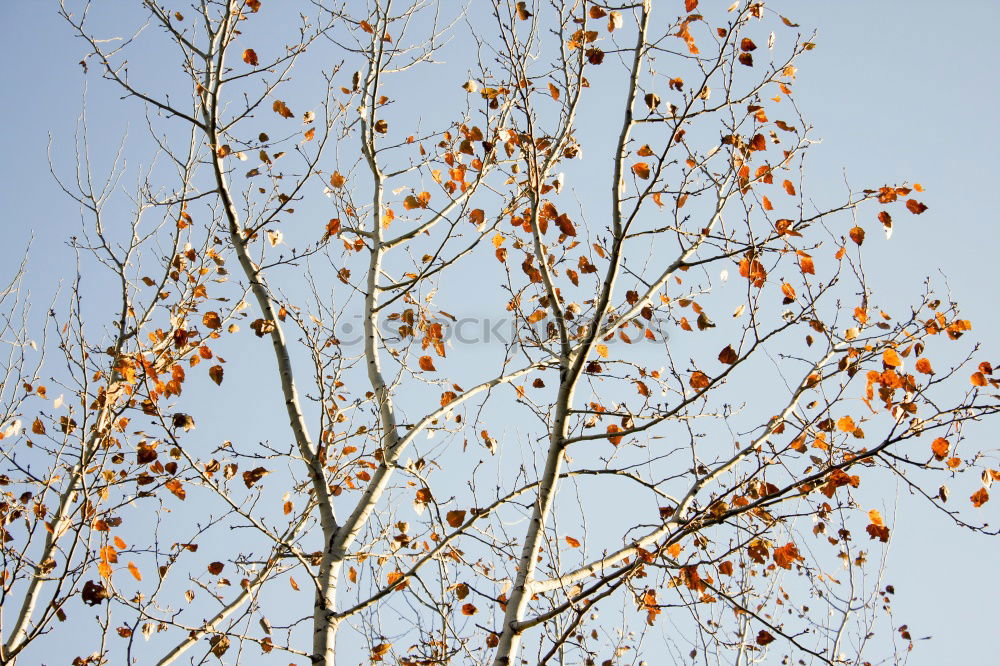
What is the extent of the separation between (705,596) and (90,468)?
3.75 m

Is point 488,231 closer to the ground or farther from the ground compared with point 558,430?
farther from the ground

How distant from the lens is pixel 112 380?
5035 millimetres

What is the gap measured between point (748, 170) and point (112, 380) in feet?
13.9

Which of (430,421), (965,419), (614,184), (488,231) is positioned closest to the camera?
(965,419)

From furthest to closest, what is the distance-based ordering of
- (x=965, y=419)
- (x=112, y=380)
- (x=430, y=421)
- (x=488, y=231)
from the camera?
1. (x=112, y=380)
2. (x=488, y=231)
3. (x=430, y=421)
4. (x=965, y=419)

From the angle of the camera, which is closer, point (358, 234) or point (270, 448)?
point (270, 448)

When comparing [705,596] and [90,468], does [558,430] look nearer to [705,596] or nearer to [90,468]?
[705,596]

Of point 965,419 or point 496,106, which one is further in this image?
point 496,106

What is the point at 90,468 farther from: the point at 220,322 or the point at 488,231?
the point at 488,231

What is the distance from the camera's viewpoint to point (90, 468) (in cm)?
468

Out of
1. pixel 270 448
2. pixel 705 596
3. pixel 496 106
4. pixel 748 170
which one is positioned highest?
pixel 496 106

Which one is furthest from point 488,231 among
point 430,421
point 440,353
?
point 430,421

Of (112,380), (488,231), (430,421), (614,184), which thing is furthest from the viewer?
(112,380)

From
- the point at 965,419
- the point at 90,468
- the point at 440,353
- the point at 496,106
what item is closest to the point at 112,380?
the point at 90,468
